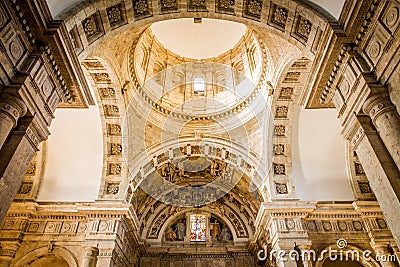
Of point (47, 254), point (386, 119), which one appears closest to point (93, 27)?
point (386, 119)

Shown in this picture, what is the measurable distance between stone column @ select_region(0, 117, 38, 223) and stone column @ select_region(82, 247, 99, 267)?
6112 mm

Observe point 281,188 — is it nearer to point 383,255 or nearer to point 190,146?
point 383,255

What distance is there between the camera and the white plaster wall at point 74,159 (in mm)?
11195

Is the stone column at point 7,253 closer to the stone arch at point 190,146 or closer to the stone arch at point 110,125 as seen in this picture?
the stone arch at point 110,125

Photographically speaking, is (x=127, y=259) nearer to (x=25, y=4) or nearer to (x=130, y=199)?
(x=130, y=199)

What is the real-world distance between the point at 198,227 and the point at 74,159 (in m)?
7.33

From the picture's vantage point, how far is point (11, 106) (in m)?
4.26

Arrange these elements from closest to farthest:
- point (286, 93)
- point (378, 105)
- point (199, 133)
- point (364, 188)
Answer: point (378, 105), point (286, 93), point (364, 188), point (199, 133)

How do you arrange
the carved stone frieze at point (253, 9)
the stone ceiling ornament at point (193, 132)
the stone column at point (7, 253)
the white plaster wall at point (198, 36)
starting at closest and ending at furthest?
the carved stone frieze at point (253, 9) < the stone column at point (7, 253) < the stone ceiling ornament at point (193, 132) < the white plaster wall at point (198, 36)

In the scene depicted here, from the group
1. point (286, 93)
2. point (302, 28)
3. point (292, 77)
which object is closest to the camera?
point (302, 28)

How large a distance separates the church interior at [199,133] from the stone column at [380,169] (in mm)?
24

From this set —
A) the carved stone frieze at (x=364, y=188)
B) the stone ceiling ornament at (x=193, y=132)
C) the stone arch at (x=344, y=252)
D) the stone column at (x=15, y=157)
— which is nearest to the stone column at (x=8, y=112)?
the stone column at (x=15, y=157)

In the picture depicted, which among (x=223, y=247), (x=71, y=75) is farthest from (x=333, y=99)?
(x=223, y=247)

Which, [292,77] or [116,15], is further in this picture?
[292,77]
